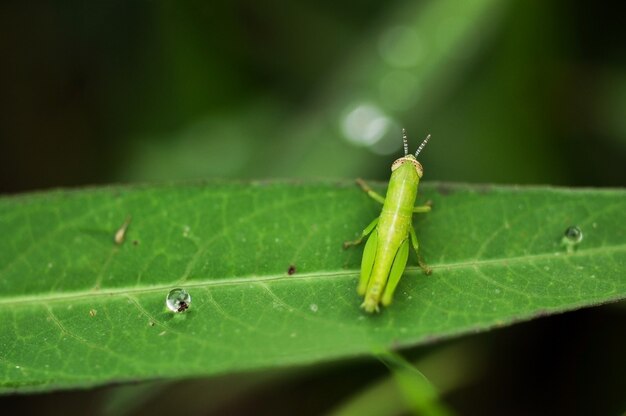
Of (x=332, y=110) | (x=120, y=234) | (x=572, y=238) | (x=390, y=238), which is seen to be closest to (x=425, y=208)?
(x=390, y=238)

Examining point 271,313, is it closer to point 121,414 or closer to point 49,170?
point 121,414

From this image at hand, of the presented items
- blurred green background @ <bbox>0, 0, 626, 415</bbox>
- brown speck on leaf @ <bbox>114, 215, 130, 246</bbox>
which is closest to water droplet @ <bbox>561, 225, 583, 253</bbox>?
blurred green background @ <bbox>0, 0, 626, 415</bbox>

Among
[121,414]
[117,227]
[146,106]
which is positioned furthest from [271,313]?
[146,106]

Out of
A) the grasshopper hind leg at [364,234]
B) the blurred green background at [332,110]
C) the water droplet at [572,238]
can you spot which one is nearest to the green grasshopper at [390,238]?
the grasshopper hind leg at [364,234]

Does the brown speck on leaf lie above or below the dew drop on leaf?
above

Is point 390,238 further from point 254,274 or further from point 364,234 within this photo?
point 254,274

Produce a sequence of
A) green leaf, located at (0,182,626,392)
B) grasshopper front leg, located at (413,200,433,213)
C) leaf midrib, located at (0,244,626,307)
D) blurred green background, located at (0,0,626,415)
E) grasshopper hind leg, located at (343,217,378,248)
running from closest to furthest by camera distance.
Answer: green leaf, located at (0,182,626,392)
leaf midrib, located at (0,244,626,307)
grasshopper hind leg, located at (343,217,378,248)
grasshopper front leg, located at (413,200,433,213)
blurred green background, located at (0,0,626,415)

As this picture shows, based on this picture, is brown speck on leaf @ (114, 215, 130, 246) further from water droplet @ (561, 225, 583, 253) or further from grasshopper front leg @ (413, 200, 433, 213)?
water droplet @ (561, 225, 583, 253)
